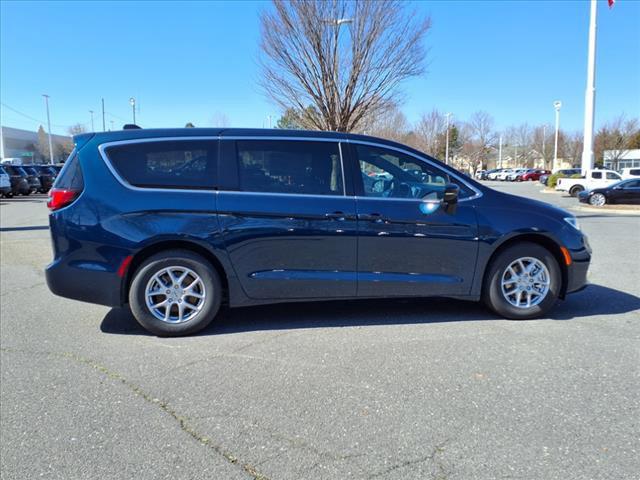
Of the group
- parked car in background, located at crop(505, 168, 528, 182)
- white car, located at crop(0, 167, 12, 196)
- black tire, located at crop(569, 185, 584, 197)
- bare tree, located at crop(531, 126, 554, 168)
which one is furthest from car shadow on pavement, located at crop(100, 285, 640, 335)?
bare tree, located at crop(531, 126, 554, 168)

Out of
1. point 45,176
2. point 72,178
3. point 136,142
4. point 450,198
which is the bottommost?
point 450,198

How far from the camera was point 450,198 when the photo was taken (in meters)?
4.48

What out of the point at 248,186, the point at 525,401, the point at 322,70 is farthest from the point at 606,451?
the point at 322,70

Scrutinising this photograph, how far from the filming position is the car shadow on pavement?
187 inches

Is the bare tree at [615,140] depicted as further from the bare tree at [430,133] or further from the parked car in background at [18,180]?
the parked car in background at [18,180]

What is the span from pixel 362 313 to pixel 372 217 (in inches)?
46.0

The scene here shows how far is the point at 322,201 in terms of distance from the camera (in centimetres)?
443

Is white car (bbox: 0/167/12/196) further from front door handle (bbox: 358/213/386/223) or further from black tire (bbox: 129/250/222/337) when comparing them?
front door handle (bbox: 358/213/386/223)

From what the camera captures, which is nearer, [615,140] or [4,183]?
[4,183]

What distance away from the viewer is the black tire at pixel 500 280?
471 centimetres

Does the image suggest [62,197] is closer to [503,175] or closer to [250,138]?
[250,138]

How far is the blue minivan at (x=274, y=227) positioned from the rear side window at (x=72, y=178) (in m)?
0.01

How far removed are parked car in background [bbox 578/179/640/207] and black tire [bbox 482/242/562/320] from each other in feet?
Answer: 60.0

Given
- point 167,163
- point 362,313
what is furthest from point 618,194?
point 167,163
